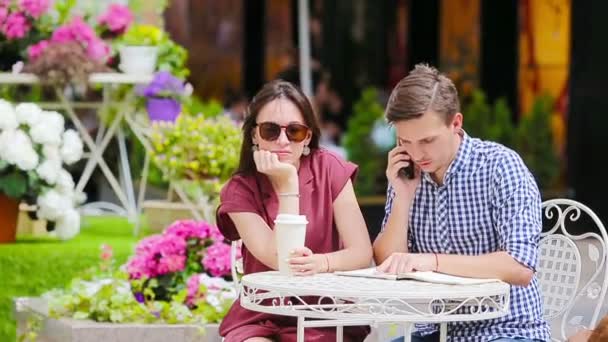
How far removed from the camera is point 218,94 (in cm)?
1383

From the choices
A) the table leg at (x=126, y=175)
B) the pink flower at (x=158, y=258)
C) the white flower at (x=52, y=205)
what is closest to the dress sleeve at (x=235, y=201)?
the pink flower at (x=158, y=258)

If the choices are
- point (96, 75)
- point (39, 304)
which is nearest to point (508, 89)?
point (96, 75)

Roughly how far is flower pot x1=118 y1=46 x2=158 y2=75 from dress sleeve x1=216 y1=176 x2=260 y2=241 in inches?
137

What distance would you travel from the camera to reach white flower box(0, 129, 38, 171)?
265 inches

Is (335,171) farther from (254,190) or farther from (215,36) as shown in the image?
(215,36)

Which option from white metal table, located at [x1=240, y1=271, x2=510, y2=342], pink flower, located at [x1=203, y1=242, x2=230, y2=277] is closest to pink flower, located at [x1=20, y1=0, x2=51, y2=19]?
pink flower, located at [x1=203, y1=242, x2=230, y2=277]

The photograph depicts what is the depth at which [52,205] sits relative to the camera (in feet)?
23.0

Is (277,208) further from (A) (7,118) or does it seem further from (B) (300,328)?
(A) (7,118)

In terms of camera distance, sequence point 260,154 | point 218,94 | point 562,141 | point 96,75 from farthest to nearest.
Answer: point 218,94 < point 562,141 < point 96,75 < point 260,154

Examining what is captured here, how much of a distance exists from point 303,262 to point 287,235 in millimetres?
88

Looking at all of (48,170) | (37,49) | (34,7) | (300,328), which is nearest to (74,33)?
(37,49)

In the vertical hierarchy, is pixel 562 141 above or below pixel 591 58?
below

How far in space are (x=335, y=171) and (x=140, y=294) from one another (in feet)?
5.51

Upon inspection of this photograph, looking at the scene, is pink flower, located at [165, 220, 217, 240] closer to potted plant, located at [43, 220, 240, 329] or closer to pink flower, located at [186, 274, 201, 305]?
potted plant, located at [43, 220, 240, 329]
